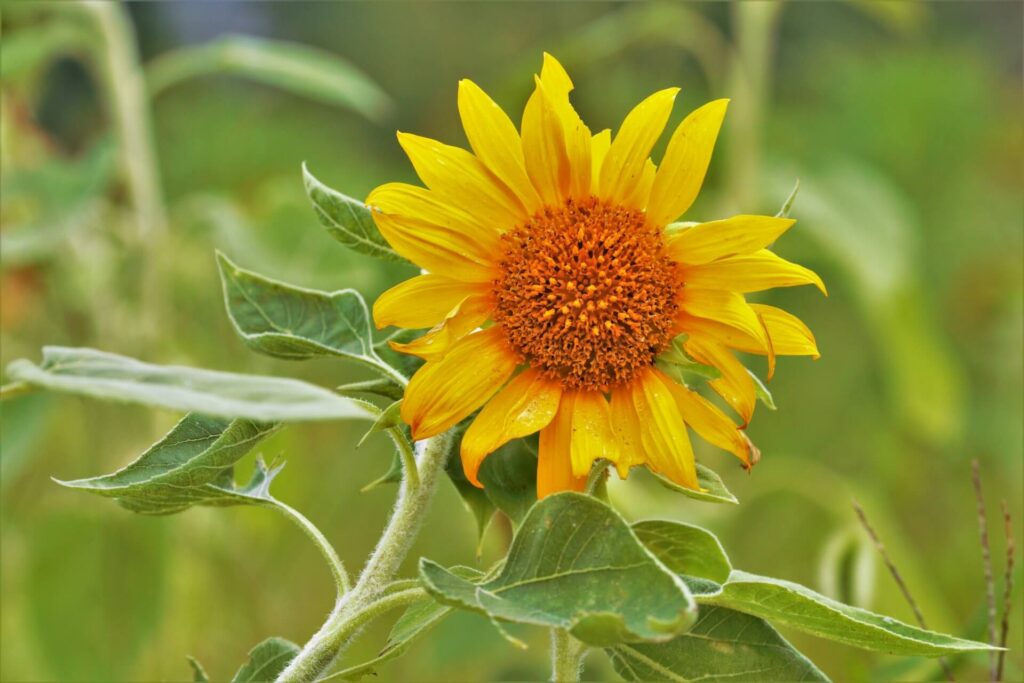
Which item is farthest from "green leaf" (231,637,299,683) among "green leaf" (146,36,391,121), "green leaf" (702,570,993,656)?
"green leaf" (146,36,391,121)

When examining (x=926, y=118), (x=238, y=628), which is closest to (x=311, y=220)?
(x=238, y=628)

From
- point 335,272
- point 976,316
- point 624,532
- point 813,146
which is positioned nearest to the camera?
point 624,532

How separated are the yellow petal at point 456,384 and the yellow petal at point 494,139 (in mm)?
37

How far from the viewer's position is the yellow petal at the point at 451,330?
0.82 feet

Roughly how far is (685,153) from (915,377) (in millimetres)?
671

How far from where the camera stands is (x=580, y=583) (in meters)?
0.22

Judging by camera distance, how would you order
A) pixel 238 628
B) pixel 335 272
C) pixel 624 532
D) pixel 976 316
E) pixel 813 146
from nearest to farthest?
1. pixel 624 532
2. pixel 335 272
3. pixel 238 628
4. pixel 813 146
5. pixel 976 316

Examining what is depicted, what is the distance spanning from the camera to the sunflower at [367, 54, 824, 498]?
0.82 feet

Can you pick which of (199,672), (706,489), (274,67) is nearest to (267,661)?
(199,672)

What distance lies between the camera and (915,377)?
0.86 m

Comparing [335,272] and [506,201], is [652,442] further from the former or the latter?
[335,272]

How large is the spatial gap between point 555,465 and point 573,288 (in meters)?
0.05

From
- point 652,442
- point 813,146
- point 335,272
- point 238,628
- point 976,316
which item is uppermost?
point 813,146

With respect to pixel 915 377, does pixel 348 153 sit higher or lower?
higher
